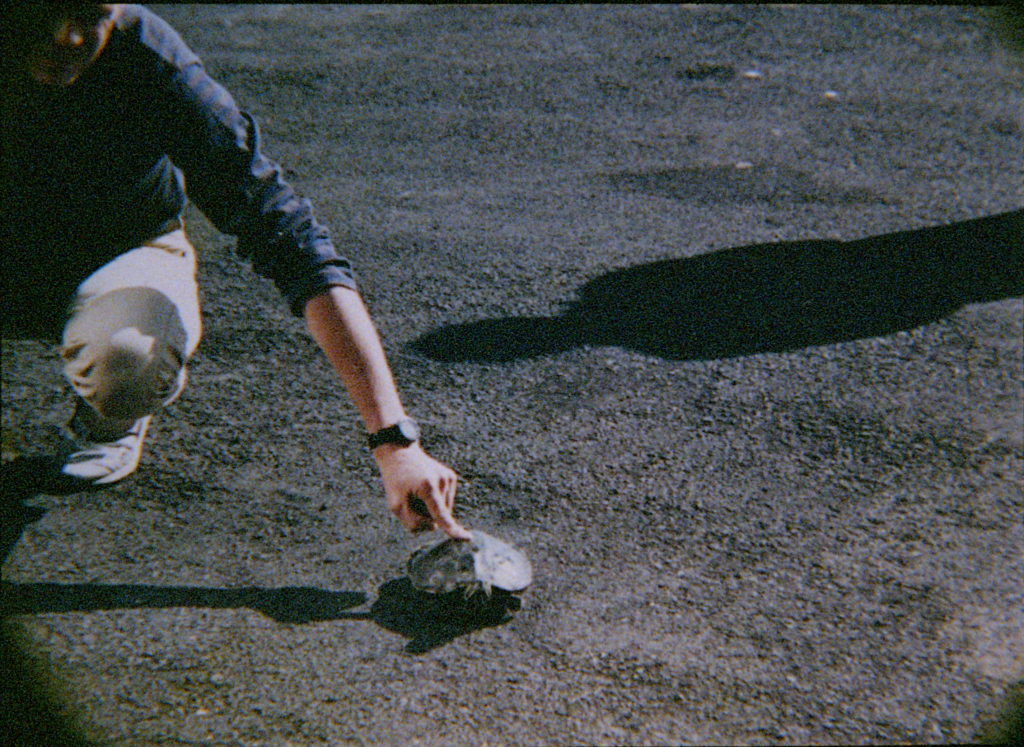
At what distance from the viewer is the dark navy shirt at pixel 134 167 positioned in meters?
2.37

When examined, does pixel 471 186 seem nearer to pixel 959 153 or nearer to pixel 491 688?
pixel 959 153

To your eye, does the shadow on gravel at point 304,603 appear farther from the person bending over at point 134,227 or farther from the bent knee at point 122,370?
the bent knee at point 122,370

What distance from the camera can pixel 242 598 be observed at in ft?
8.72

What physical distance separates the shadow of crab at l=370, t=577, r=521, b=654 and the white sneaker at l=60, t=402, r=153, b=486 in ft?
3.59

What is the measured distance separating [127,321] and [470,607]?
4.14ft

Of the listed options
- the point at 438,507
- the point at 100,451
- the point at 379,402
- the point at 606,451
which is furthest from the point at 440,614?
the point at 100,451

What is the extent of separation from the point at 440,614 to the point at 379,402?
0.70m

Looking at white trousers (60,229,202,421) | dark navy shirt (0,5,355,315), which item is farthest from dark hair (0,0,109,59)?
white trousers (60,229,202,421)

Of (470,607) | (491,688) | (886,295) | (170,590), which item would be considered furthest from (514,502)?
(886,295)

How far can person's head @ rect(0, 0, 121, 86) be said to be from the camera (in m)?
2.11

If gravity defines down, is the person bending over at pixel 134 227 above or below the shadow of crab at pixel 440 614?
above

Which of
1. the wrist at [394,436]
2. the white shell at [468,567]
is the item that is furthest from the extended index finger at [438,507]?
the white shell at [468,567]

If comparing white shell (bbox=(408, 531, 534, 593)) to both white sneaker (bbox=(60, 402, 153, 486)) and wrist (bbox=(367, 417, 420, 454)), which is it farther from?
white sneaker (bbox=(60, 402, 153, 486))

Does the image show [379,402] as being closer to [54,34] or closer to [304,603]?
[304,603]
